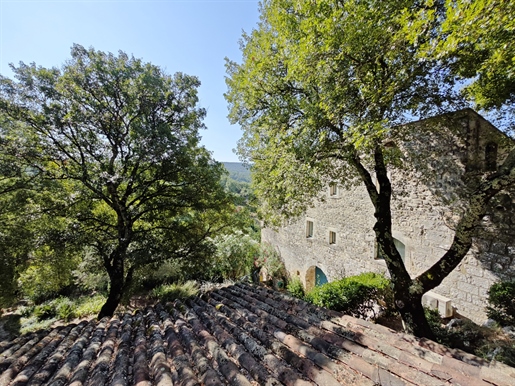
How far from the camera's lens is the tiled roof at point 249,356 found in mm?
2363

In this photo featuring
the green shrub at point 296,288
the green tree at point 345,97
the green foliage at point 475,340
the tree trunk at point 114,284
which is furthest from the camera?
the green shrub at point 296,288

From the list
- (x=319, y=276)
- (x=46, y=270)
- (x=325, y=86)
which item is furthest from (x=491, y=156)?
(x=46, y=270)

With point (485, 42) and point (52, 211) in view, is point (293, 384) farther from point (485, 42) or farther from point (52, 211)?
point (52, 211)

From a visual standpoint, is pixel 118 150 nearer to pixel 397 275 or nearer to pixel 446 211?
pixel 397 275

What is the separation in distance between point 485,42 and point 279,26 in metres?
3.43

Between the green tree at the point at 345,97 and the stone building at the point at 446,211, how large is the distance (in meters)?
0.96

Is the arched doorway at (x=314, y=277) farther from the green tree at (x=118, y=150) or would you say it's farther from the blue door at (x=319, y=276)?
the green tree at (x=118, y=150)

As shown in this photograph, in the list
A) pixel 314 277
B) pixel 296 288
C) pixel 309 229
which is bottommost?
pixel 296 288

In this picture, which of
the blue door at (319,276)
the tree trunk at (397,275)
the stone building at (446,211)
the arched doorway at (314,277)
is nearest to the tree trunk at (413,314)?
the tree trunk at (397,275)

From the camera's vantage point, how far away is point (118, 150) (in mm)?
7109

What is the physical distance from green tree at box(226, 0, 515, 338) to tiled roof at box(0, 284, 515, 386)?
2137 mm

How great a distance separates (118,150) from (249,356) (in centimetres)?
695

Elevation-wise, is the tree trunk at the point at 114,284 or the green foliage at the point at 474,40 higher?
the green foliage at the point at 474,40

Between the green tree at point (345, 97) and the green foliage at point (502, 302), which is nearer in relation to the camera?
the green tree at point (345, 97)
